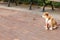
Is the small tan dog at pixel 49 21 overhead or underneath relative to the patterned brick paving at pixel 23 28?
overhead

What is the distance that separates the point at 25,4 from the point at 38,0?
0.58 meters

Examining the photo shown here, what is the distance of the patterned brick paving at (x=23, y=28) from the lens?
475cm

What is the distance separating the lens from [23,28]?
17.6 ft

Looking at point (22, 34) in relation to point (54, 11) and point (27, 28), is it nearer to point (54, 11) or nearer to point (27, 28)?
point (27, 28)

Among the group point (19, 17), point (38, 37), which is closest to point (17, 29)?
point (38, 37)

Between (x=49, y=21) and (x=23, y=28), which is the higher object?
(x=49, y=21)

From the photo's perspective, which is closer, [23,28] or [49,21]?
[49,21]

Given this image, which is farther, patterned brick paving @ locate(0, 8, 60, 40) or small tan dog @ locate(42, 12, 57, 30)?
small tan dog @ locate(42, 12, 57, 30)

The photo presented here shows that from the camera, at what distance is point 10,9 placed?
751 centimetres

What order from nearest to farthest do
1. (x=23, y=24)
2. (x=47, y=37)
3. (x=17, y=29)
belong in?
1. (x=47, y=37)
2. (x=17, y=29)
3. (x=23, y=24)

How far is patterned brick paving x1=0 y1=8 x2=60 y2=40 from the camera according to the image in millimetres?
4754

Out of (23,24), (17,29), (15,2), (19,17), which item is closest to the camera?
(17,29)

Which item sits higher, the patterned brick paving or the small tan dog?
the small tan dog

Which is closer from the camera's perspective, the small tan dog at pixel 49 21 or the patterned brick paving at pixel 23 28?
the patterned brick paving at pixel 23 28
